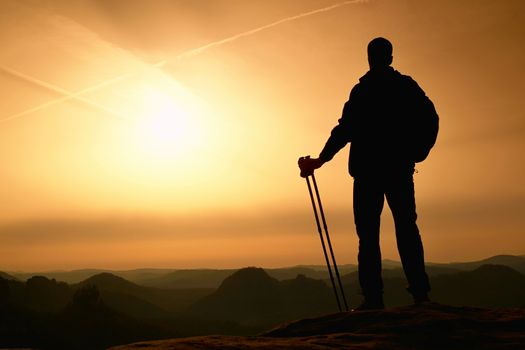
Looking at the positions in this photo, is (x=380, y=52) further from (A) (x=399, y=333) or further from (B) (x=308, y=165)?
(A) (x=399, y=333)

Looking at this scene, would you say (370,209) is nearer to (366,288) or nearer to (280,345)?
(366,288)

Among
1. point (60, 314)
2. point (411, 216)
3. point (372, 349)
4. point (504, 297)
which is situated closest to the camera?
point (372, 349)

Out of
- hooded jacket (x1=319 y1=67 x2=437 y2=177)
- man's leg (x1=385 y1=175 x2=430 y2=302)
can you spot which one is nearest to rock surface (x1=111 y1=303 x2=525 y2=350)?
man's leg (x1=385 y1=175 x2=430 y2=302)

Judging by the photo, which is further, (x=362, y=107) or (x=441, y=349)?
(x=362, y=107)

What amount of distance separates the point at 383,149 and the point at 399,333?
3.06 meters

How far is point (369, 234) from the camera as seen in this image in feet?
20.9

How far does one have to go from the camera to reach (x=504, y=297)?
624 feet

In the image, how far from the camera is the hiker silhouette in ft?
20.4

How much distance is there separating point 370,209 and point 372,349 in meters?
3.09

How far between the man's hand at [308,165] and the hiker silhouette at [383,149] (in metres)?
0.86

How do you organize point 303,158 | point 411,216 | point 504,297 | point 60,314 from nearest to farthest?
point 411,216 → point 303,158 → point 60,314 → point 504,297

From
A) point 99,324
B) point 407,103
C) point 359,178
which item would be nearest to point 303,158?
point 359,178

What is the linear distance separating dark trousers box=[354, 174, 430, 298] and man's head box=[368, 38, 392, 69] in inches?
69.2

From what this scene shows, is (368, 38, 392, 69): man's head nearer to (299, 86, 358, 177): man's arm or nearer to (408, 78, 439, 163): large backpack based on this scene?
(299, 86, 358, 177): man's arm
